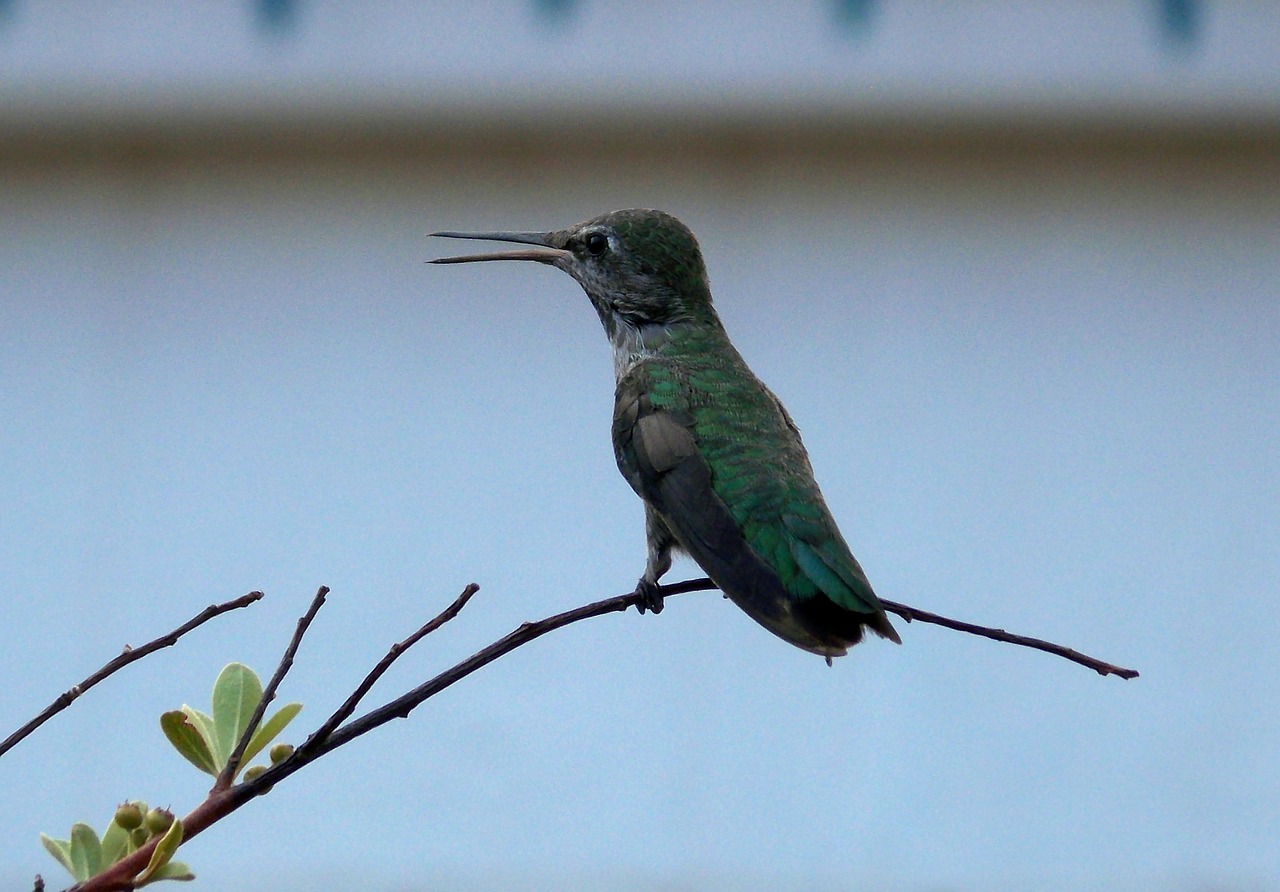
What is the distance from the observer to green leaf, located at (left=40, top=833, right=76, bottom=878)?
0.76 meters

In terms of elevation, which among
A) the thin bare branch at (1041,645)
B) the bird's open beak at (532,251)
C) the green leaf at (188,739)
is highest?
the bird's open beak at (532,251)

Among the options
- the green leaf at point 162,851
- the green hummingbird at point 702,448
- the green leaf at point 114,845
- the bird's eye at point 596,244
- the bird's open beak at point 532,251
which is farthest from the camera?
the bird's eye at point 596,244

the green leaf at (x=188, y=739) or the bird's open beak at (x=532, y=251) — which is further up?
the bird's open beak at (x=532, y=251)

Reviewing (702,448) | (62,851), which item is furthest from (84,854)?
(702,448)

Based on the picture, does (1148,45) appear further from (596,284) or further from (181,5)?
(181,5)

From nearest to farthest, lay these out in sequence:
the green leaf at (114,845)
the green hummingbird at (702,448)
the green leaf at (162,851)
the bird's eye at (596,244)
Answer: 1. the green leaf at (162,851)
2. the green leaf at (114,845)
3. the green hummingbird at (702,448)
4. the bird's eye at (596,244)

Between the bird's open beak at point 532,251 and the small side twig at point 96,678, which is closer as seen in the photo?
the small side twig at point 96,678

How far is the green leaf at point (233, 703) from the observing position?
86 centimetres

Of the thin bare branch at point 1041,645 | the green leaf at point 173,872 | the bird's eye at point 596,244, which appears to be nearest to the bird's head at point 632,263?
the bird's eye at point 596,244

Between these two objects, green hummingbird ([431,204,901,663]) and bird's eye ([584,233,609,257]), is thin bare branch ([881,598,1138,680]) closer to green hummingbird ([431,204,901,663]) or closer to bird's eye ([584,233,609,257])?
green hummingbird ([431,204,901,663])

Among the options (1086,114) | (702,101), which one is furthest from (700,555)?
(1086,114)

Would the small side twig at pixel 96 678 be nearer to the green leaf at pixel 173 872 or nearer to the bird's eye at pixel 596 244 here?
the green leaf at pixel 173 872

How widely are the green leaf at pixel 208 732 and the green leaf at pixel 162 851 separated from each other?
0.43 ft

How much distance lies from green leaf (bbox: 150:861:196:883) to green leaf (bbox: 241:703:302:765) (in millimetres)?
→ 67
